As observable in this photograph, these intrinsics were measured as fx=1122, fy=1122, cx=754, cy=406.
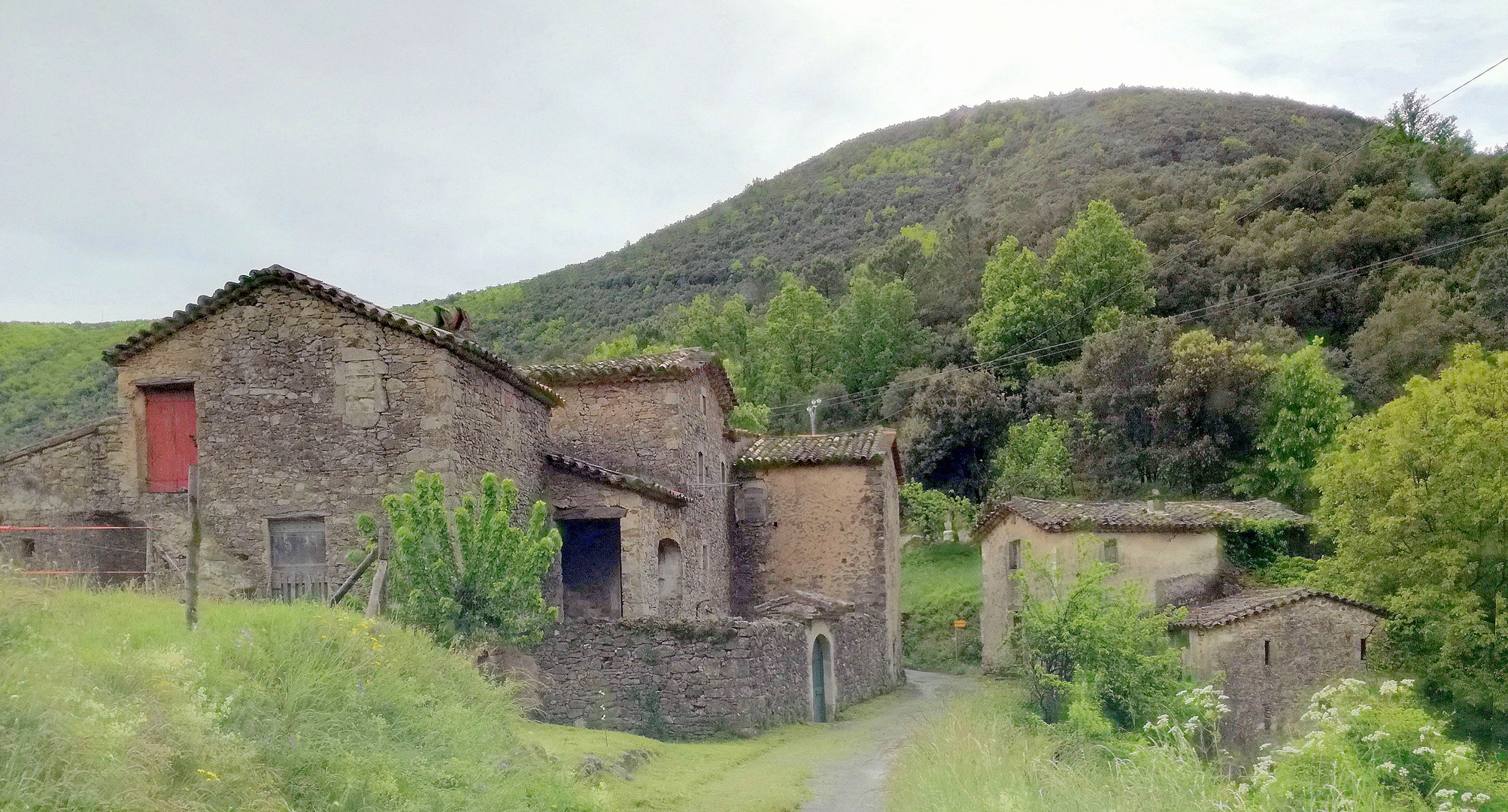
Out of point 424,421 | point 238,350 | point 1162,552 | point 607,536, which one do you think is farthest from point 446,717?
point 1162,552

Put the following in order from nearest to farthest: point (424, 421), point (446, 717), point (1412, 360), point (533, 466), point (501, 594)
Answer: point (446, 717) < point (501, 594) < point (424, 421) < point (533, 466) < point (1412, 360)

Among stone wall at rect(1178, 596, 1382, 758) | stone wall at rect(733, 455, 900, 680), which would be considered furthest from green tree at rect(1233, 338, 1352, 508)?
stone wall at rect(733, 455, 900, 680)

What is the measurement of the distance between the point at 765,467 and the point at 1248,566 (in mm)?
12406

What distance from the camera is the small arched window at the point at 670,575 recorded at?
22094 mm

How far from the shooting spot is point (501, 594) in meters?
13.4

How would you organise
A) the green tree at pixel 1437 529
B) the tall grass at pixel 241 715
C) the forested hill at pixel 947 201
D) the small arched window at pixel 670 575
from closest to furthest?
the tall grass at pixel 241 715, the small arched window at pixel 670 575, the green tree at pixel 1437 529, the forested hill at pixel 947 201

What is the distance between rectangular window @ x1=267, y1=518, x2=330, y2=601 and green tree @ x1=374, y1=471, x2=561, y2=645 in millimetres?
3573

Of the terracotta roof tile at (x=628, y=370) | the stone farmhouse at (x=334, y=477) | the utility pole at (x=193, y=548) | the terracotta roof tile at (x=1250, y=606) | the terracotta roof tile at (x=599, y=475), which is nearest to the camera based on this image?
the utility pole at (x=193, y=548)

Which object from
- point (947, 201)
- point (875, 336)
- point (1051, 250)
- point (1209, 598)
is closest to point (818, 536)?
point (1209, 598)

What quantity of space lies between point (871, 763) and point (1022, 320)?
40.0 metres

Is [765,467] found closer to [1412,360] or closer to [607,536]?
[607,536]

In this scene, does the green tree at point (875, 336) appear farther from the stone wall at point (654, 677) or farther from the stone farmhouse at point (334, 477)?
the stone wall at point (654, 677)

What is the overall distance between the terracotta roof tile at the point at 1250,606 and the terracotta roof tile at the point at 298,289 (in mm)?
15769

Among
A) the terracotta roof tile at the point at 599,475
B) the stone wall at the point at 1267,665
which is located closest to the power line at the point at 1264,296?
the stone wall at the point at 1267,665
